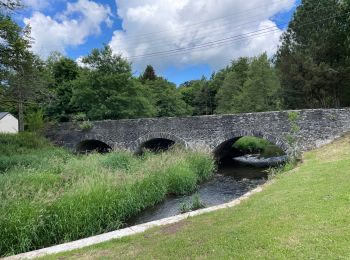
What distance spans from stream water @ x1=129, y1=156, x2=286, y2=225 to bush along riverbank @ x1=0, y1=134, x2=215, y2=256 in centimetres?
40

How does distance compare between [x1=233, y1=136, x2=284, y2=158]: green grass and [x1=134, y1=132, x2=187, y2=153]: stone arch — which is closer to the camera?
[x1=134, y1=132, x2=187, y2=153]: stone arch

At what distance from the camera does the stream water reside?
32.8ft

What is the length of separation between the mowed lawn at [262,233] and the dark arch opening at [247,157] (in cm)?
903

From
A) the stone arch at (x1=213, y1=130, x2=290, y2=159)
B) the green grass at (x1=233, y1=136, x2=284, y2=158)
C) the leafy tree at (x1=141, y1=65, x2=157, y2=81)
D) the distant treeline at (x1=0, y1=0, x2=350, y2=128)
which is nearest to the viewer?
the stone arch at (x1=213, y1=130, x2=290, y2=159)

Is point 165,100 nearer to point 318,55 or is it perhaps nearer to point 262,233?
point 318,55

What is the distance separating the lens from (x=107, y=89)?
26.5 meters

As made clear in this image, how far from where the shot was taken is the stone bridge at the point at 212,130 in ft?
51.9

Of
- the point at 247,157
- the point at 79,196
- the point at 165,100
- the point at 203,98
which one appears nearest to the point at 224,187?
the point at 79,196

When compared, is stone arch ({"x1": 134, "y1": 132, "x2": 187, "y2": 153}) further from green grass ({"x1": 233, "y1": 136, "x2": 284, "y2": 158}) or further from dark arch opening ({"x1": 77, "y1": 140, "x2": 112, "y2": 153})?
green grass ({"x1": 233, "y1": 136, "x2": 284, "y2": 158})

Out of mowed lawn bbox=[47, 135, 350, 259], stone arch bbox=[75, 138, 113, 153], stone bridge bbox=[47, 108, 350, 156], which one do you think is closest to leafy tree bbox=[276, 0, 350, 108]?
stone bridge bbox=[47, 108, 350, 156]

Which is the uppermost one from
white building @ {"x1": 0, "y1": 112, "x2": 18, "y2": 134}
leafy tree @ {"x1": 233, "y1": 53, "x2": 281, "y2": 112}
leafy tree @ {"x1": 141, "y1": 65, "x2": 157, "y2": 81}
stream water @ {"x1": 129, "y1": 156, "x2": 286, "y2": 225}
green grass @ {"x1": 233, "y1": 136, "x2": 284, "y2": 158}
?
leafy tree @ {"x1": 141, "y1": 65, "x2": 157, "y2": 81}

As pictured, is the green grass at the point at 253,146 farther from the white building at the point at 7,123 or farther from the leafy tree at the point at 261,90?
the white building at the point at 7,123

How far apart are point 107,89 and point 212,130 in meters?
11.3

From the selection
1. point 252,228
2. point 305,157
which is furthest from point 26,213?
point 305,157
